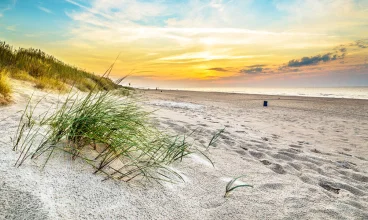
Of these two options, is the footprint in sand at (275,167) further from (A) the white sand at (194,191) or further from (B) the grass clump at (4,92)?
(B) the grass clump at (4,92)

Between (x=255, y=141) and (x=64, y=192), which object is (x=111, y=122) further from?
(x=255, y=141)

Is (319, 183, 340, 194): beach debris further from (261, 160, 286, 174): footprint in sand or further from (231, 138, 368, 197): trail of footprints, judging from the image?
(261, 160, 286, 174): footprint in sand

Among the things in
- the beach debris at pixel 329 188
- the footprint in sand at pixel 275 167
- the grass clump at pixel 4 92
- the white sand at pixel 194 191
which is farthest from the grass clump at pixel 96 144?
the grass clump at pixel 4 92

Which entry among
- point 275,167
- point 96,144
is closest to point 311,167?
point 275,167

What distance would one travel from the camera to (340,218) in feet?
5.58

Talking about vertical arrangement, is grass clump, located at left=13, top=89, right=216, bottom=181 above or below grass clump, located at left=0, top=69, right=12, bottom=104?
below

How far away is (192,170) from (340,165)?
85.9 inches

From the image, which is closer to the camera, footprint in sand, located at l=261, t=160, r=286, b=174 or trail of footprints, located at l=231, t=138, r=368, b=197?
trail of footprints, located at l=231, t=138, r=368, b=197

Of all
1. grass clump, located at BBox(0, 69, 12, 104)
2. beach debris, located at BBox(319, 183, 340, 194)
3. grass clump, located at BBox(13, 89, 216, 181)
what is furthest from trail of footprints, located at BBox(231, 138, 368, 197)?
grass clump, located at BBox(0, 69, 12, 104)

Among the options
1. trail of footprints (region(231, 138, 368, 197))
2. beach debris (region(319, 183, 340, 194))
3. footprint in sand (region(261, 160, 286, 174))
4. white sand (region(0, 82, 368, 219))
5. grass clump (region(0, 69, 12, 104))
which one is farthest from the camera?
grass clump (region(0, 69, 12, 104))

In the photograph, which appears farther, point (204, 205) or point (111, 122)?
point (111, 122)

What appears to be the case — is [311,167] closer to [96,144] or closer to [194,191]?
[194,191]

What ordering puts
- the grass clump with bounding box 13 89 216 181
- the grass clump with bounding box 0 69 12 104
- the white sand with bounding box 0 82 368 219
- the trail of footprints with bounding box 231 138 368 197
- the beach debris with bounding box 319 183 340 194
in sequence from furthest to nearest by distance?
the grass clump with bounding box 0 69 12 104 < the trail of footprints with bounding box 231 138 368 197 < the beach debris with bounding box 319 183 340 194 < the grass clump with bounding box 13 89 216 181 < the white sand with bounding box 0 82 368 219

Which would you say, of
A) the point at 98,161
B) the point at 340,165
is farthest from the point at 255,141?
the point at 98,161
